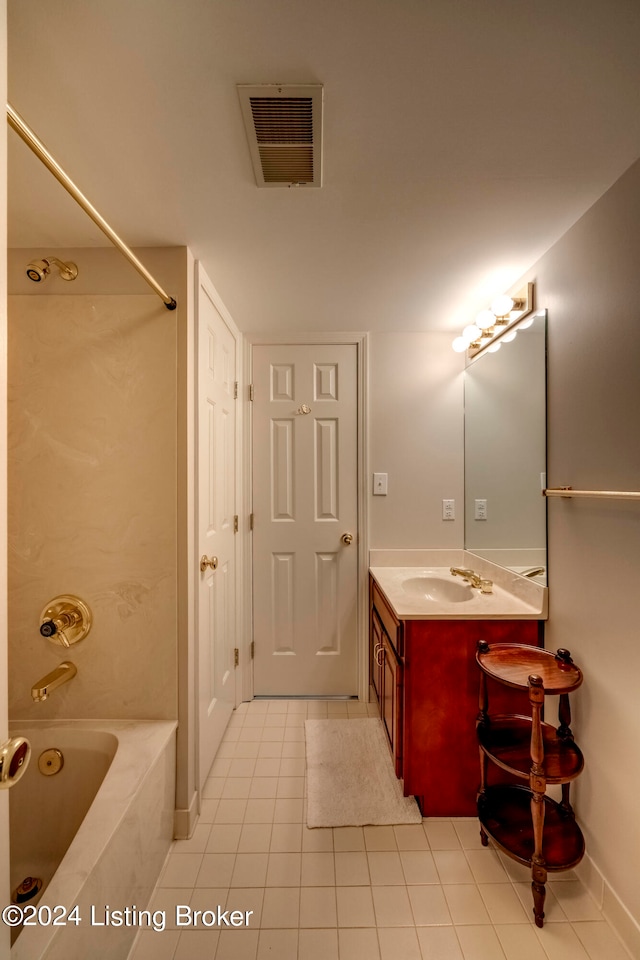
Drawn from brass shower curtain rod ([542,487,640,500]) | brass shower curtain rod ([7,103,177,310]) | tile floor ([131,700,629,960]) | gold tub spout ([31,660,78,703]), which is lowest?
tile floor ([131,700,629,960])

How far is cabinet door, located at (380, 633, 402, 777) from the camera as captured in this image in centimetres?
168

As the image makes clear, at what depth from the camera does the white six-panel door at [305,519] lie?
2.47 m

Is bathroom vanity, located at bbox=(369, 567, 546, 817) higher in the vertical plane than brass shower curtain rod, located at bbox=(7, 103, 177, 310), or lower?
lower

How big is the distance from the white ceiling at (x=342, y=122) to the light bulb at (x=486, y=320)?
275mm

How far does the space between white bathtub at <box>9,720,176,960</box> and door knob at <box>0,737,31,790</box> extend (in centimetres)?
54

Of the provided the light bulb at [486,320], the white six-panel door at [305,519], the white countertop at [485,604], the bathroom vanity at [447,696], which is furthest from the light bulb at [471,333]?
the bathroom vanity at [447,696]

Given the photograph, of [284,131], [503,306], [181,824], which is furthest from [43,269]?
[181,824]

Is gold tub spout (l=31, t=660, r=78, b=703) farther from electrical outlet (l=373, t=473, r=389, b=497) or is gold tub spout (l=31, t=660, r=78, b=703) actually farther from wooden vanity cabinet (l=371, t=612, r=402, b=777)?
electrical outlet (l=373, t=473, r=389, b=497)

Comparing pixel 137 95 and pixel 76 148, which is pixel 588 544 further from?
pixel 76 148

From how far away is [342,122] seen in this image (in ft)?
3.27

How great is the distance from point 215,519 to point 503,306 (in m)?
1.56

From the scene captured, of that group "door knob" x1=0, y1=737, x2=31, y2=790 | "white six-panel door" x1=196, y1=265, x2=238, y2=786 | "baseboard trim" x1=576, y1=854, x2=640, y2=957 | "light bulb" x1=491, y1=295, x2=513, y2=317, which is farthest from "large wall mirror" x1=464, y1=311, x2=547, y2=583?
"door knob" x1=0, y1=737, x2=31, y2=790

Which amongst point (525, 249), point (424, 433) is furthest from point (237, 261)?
point (424, 433)

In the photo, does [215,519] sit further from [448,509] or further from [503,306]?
[503,306]
